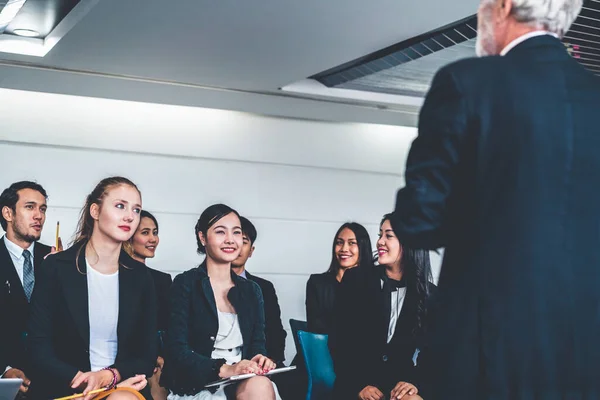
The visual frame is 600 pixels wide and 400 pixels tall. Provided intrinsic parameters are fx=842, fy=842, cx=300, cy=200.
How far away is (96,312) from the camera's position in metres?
3.96

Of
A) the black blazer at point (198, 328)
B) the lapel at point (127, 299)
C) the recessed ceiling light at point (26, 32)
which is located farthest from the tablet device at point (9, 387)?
the recessed ceiling light at point (26, 32)

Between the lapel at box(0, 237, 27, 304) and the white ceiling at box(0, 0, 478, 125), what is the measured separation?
1.56m

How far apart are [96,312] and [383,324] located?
169 centimetres

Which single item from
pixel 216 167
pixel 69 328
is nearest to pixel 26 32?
pixel 216 167

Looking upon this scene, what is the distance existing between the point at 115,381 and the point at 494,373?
2593mm

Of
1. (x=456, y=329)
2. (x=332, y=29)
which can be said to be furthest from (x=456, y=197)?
(x=332, y=29)

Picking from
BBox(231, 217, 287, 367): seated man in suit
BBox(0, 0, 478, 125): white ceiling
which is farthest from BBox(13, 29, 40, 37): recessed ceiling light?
BBox(231, 217, 287, 367): seated man in suit

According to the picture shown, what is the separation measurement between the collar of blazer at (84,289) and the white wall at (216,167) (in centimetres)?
295

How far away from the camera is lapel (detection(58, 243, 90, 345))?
390 centimetres

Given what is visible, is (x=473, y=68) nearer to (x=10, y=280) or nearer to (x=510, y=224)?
(x=510, y=224)

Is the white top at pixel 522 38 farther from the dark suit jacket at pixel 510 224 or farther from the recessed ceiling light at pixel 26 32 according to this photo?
the recessed ceiling light at pixel 26 32

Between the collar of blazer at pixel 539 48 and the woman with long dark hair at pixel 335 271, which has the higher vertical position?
the collar of blazer at pixel 539 48

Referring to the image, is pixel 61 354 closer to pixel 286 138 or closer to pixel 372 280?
pixel 372 280

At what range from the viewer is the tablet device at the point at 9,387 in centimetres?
344
